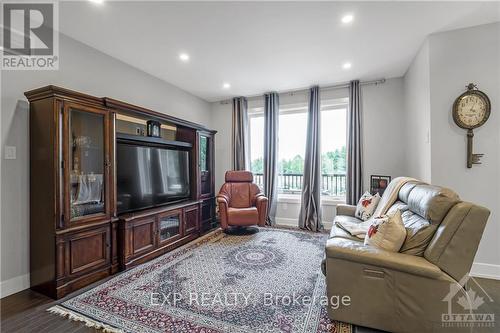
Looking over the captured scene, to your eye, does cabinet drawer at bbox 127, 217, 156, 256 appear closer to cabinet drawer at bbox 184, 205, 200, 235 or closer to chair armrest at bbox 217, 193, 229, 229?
cabinet drawer at bbox 184, 205, 200, 235

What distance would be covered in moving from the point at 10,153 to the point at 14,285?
4.21 ft

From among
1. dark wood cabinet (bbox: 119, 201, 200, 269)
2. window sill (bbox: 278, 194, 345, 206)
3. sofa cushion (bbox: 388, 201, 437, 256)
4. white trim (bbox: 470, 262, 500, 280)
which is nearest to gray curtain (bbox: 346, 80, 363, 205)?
window sill (bbox: 278, 194, 345, 206)

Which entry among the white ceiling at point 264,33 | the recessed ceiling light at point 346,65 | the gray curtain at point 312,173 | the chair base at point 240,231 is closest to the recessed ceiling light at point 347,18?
the white ceiling at point 264,33

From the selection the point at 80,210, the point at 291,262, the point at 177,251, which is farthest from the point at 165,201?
the point at 291,262

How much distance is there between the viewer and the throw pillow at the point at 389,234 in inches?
68.3

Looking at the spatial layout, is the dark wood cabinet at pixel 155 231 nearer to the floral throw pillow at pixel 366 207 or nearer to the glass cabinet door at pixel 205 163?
the glass cabinet door at pixel 205 163

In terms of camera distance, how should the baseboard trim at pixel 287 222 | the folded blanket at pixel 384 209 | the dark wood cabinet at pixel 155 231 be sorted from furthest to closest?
the baseboard trim at pixel 287 222 → the dark wood cabinet at pixel 155 231 → the folded blanket at pixel 384 209

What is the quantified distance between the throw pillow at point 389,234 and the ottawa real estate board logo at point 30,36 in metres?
3.54

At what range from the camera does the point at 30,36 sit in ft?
7.82

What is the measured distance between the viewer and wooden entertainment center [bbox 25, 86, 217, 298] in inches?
85.4

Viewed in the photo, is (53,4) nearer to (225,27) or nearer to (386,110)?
(225,27)

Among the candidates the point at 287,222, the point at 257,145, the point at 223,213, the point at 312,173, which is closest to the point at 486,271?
the point at 312,173

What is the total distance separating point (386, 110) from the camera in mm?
4086

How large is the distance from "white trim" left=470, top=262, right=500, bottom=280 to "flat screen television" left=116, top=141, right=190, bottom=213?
4.00 m
